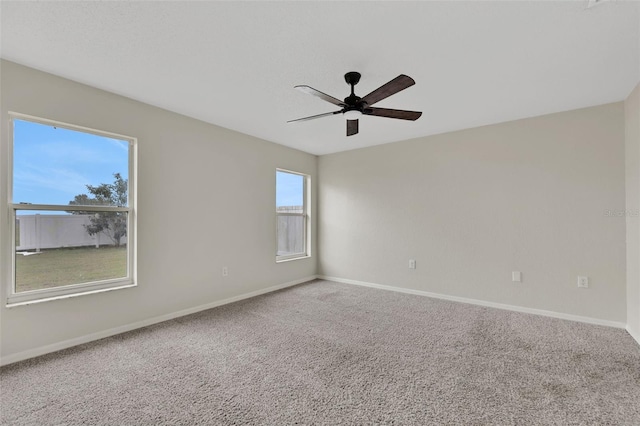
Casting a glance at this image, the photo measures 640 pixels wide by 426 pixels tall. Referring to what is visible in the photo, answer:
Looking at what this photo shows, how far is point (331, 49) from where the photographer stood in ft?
6.88

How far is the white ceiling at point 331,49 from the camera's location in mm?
1729

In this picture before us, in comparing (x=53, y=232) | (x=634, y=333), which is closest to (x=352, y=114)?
(x=53, y=232)

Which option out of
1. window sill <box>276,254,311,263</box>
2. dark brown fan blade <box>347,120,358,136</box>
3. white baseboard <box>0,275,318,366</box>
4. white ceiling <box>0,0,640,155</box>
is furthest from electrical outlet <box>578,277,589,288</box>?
white baseboard <box>0,275,318,366</box>

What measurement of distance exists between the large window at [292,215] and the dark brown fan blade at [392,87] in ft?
9.18

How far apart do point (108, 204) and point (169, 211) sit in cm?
58

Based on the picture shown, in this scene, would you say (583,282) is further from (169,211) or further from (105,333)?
(105,333)

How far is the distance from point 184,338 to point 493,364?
275 cm

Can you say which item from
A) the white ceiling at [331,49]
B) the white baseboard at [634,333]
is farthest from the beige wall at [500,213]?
the white ceiling at [331,49]

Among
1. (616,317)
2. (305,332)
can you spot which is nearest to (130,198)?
(305,332)

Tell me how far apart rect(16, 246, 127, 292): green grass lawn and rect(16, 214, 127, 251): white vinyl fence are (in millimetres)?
63

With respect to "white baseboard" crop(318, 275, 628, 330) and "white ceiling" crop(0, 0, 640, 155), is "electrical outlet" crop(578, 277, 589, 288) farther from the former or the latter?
"white ceiling" crop(0, 0, 640, 155)

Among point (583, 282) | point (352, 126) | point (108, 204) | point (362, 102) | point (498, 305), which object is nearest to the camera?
point (362, 102)

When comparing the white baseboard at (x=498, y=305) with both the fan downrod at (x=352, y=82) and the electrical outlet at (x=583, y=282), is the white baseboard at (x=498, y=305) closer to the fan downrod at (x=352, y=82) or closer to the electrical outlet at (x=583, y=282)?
the electrical outlet at (x=583, y=282)

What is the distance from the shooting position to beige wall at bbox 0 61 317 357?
238 cm
